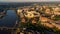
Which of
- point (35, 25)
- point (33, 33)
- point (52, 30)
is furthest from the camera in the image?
point (35, 25)

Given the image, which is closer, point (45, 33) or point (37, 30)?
point (45, 33)

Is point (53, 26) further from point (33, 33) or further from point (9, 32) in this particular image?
point (9, 32)

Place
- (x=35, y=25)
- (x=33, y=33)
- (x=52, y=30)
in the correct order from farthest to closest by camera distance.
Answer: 1. (x=35, y=25)
2. (x=52, y=30)
3. (x=33, y=33)

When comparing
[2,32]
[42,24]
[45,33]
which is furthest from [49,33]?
[2,32]

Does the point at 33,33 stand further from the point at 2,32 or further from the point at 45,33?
the point at 2,32

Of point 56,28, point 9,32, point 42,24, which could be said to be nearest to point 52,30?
point 56,28

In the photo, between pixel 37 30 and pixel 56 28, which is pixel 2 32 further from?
pixel 56 28

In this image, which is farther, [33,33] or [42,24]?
[42,24]
